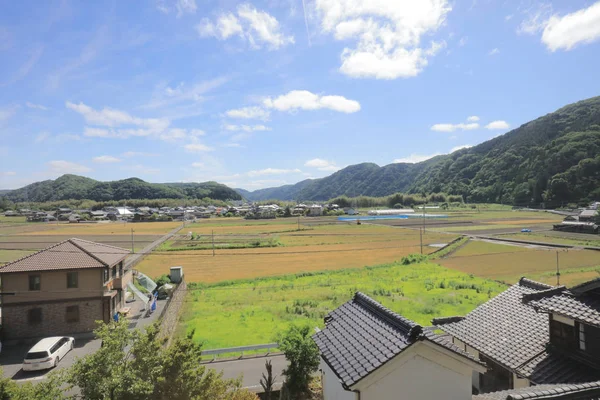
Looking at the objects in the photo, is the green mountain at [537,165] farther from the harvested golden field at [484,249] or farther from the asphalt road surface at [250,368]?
the asphalt road surface at [250,368]

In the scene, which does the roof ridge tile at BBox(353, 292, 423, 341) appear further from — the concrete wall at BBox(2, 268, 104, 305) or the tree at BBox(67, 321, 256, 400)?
the concrete wall at BBox(2, 268, 104, 305)

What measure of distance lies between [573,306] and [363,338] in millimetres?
4549

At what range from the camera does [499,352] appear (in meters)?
8.56

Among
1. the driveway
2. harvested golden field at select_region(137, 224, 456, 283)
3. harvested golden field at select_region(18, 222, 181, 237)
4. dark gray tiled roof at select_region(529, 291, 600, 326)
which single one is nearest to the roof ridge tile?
dark gray tiled roof at select_region(529, 291, 600, 326)

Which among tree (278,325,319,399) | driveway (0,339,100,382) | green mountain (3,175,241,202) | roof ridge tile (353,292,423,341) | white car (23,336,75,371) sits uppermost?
green mountain (3,175,241,202)

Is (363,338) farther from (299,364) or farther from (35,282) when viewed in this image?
(35,282)

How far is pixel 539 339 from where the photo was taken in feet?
27.7

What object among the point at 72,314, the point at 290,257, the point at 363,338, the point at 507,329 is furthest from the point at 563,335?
the point at 290,257

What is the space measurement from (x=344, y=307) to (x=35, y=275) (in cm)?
1728

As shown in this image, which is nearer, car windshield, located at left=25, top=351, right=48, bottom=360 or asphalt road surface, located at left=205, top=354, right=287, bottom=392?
asphalt road surface, located at left=205, top=354, right=287, bottom=392

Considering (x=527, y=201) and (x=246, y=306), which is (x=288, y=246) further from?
(x=527, y=201)

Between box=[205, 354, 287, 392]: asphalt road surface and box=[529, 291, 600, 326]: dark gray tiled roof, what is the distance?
8.71 meters

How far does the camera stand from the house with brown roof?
58.0ft

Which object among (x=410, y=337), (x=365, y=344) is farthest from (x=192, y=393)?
(x=410, y=337)
